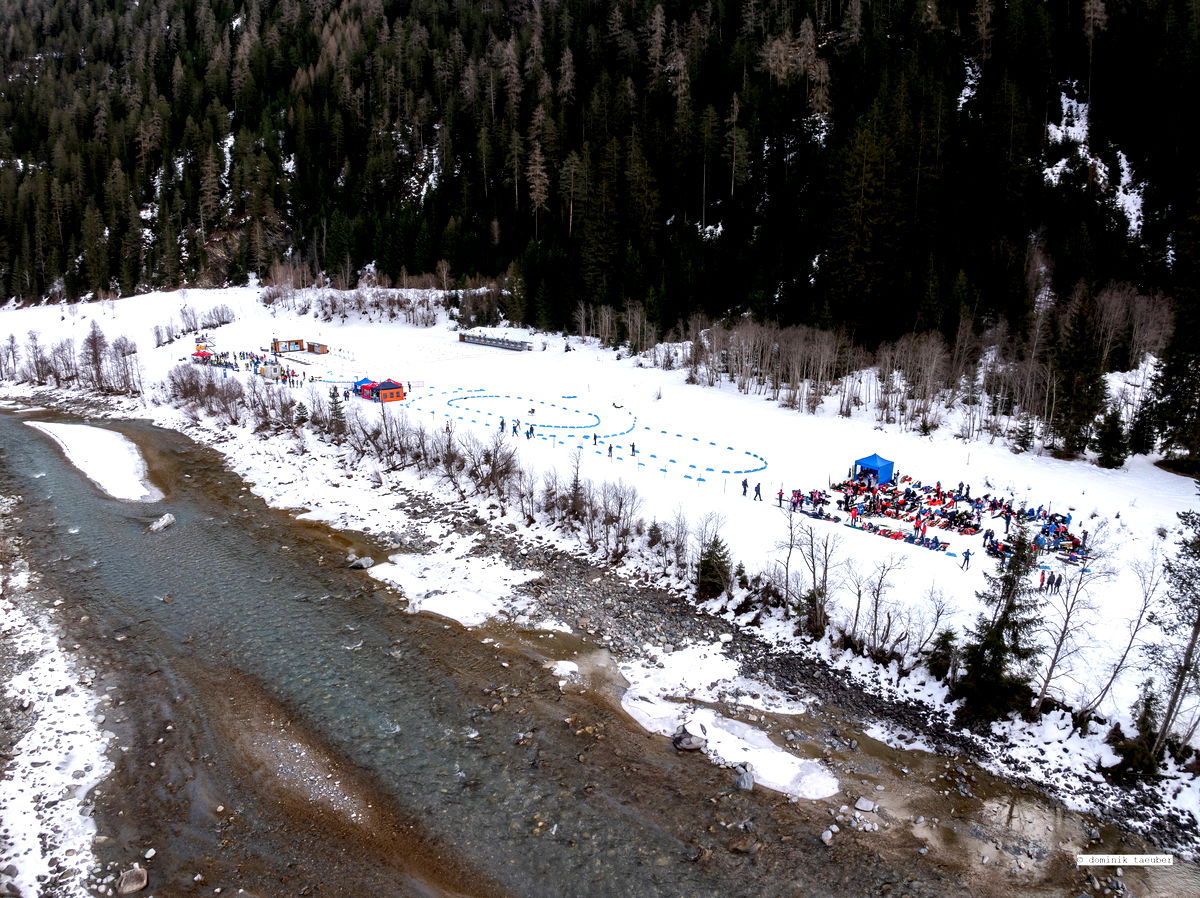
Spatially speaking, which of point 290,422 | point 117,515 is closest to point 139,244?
point 290,422

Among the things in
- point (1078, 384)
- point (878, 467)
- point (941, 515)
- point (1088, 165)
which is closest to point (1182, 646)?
point (941, 515)

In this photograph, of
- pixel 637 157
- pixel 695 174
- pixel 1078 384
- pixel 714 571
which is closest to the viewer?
pixel 714 571

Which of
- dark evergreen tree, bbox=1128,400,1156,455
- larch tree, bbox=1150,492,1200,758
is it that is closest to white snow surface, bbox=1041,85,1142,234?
dark evergreen tree, bbox=1128,400,1156,455

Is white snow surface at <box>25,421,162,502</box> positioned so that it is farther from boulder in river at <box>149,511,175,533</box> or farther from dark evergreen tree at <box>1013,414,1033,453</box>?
dark evergreen tree at <box>1013,414,1033,453</box>

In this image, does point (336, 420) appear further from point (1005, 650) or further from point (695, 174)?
point (695, 174)

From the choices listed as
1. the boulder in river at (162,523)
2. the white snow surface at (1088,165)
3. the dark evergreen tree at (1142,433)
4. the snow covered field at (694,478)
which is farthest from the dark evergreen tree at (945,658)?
the white snow surface at (1088,165)

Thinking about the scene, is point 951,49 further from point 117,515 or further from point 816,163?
point 117,515
